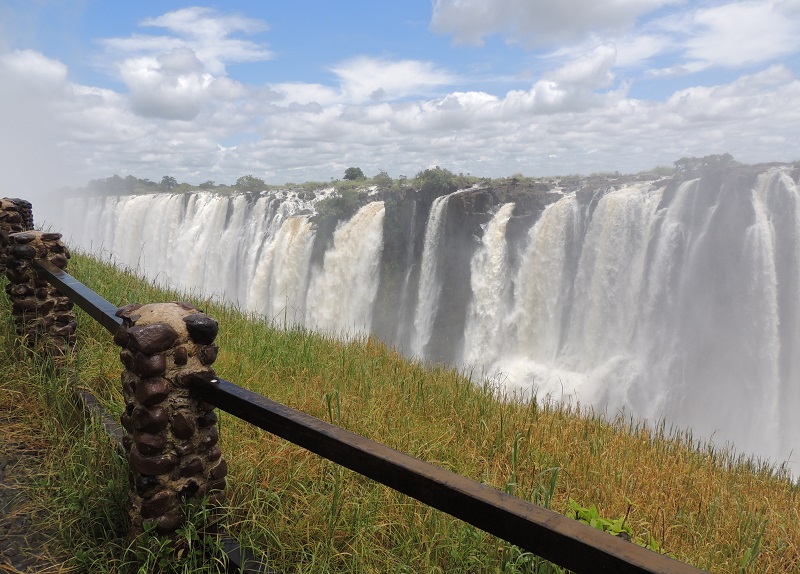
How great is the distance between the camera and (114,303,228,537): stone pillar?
2.10 metres

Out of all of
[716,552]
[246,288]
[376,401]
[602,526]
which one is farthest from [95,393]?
[246,288]

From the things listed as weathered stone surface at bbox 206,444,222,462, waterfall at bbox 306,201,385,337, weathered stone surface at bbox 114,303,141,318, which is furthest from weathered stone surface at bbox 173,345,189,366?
waterfall at bbox 306,201,385,337

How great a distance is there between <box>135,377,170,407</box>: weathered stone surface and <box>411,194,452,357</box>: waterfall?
22.2 meters

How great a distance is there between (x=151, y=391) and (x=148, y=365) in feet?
0.33

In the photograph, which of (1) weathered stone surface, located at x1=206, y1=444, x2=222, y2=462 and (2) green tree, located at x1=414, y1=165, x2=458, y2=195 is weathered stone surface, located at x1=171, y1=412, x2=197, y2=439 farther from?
(2) green tree, located at x1=414, y1=165, x2=458, y2=195

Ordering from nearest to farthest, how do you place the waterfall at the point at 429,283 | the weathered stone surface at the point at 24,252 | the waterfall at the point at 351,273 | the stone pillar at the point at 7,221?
the weathered stone surface at the point at 24,252, the stone pillar at the point at 7,221, the waterfall at the point at 429,283, the waterfall at the point at 351,273

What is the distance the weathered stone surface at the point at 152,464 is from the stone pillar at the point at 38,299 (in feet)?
7.86

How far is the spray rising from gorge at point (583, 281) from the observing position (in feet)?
52.7

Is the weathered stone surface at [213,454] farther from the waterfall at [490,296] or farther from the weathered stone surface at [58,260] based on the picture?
the waterfall at [490,296]

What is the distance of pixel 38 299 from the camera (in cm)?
418

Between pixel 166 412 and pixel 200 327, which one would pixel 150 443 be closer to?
pixel 166 412

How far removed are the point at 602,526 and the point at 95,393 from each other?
3036mm

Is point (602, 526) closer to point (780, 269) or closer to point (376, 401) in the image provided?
point (376, 401)

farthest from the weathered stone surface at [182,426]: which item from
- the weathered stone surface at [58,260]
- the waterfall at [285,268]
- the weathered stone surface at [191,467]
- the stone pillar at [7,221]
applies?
the waterfall at [285,268]
